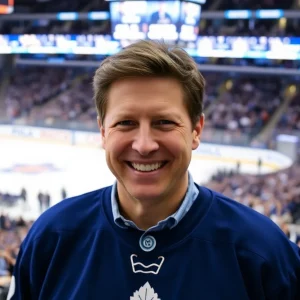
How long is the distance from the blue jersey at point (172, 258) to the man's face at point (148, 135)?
0.12 m

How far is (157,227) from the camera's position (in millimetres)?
1259

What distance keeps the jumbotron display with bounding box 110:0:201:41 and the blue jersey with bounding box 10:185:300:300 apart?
1022cm

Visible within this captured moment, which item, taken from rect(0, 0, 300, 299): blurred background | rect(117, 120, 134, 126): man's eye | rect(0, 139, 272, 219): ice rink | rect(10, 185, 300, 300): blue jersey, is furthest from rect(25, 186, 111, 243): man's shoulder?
rect(0, 139, 272, 219): ice rink

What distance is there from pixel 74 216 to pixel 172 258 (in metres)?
0.30

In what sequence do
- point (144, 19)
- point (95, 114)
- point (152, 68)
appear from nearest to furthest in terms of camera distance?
point (152, 68) < point (144, 19) < point (95, 114)

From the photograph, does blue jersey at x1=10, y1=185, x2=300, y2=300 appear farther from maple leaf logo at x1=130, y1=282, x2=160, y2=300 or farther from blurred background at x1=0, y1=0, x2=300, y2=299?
blurred background at x1=0, y1=0, x2=300, y2=299

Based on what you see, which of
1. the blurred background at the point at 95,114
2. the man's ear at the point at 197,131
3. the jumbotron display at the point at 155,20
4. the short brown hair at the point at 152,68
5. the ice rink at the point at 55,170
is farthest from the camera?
the jumbotron display at the point at 155,20

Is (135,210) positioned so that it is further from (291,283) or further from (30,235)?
(291,283)

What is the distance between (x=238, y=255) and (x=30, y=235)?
1.87ft

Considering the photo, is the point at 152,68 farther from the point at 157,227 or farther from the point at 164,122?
the point at 157,227

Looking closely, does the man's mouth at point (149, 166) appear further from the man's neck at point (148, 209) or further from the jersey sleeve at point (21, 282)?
the jersey sleeve at point (21, 282)

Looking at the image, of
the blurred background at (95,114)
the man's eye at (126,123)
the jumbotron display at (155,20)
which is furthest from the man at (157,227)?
the jumbotron display at (155,20)

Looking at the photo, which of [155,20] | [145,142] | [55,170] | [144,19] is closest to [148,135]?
[145,142]

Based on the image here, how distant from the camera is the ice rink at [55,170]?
11.0m
